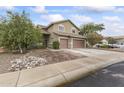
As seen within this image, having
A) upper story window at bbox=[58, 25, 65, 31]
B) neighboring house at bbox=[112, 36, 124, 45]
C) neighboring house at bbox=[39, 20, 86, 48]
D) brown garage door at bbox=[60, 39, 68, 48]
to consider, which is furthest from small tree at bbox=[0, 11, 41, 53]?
neighboring house at bbox=[112, 36, 124, 45]

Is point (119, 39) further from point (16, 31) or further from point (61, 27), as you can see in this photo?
point (16, 31)

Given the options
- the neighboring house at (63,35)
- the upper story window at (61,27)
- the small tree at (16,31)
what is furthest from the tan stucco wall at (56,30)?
the small tree at (16,31)

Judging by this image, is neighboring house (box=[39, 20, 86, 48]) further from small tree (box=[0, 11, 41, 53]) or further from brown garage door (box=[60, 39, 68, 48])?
small tree (box=[0, 11, 41, 53])

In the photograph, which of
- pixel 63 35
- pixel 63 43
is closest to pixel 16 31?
pixel 63 43

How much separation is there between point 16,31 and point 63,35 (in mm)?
8175

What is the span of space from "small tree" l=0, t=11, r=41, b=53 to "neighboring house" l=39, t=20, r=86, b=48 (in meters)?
3.89

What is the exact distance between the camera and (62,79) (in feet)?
21.6

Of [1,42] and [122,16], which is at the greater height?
[122,16]

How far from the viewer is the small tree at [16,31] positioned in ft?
39.9

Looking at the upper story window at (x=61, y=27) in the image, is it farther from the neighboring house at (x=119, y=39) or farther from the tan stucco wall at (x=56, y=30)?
the neighboring house at (x=119, y=39)

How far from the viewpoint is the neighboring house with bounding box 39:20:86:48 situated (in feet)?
59.3

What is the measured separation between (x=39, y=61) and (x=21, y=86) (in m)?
4.26
